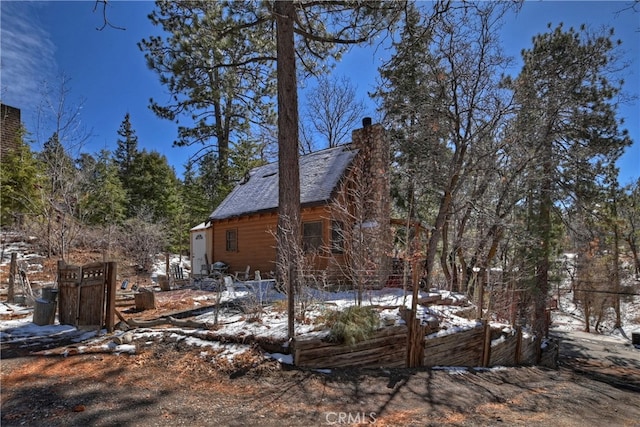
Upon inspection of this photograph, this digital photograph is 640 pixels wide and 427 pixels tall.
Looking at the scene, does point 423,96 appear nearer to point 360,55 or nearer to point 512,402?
point 360,55

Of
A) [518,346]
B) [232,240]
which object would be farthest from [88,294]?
[518,346]

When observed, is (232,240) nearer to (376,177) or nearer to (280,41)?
(376,177)

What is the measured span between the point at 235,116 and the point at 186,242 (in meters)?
9.17

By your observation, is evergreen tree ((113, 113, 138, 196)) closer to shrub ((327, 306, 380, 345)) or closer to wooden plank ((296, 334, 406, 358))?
shrub ((327, 306, 380, 345))

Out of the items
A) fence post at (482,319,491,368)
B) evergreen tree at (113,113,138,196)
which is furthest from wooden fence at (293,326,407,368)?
evergreen tree at (113,113,138,196)

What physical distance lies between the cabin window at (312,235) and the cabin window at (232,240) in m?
3.58

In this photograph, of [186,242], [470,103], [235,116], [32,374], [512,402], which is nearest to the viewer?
[32,374]

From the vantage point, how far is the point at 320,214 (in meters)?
11.7

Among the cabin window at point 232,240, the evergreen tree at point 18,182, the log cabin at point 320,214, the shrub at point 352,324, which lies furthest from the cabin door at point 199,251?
the shrub at point 352,324

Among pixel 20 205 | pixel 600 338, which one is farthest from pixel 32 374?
pixel 600 338

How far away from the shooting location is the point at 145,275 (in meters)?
16.2

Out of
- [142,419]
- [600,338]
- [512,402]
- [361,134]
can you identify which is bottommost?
[600,338]

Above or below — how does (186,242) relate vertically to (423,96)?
below

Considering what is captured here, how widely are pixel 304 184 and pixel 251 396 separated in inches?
375
